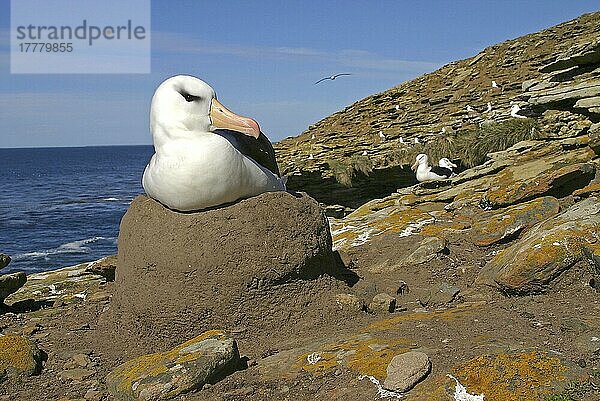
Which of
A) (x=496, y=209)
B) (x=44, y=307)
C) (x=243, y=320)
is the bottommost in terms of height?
(x=44, y=307)

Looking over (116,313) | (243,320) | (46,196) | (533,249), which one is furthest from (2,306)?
(46,196)

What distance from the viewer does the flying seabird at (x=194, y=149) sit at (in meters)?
5.94

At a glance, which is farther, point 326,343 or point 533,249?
point 533,249

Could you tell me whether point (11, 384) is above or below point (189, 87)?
below

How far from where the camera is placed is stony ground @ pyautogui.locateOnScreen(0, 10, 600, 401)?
14.7ft

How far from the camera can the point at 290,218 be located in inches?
254

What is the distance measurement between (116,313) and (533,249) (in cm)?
446

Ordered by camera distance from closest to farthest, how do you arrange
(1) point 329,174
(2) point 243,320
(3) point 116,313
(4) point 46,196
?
1. (2) point 243,320
2. (3) point 116,313
3. (1) point 329,174
4. (4) point 46,196

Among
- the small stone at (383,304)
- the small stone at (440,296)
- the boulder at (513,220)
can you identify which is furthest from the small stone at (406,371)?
the boulder at (513,220)

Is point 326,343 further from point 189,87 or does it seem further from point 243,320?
point 189,87

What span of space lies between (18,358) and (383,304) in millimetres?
3634

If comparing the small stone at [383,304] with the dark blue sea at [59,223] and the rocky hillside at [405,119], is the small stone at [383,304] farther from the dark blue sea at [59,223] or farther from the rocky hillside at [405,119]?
the dark blue sea at [59,223]

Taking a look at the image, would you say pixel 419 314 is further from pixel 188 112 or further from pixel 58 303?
pixel 58 303

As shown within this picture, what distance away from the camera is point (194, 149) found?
233 inches
